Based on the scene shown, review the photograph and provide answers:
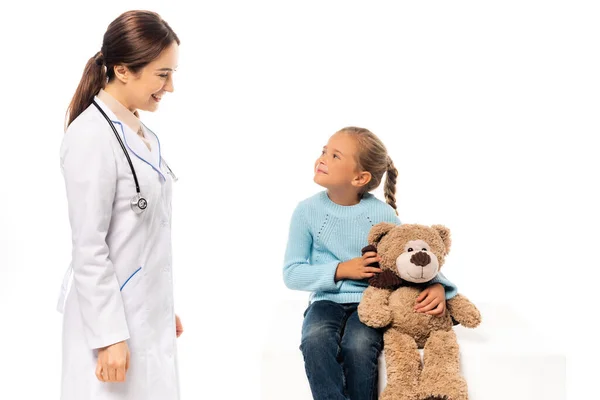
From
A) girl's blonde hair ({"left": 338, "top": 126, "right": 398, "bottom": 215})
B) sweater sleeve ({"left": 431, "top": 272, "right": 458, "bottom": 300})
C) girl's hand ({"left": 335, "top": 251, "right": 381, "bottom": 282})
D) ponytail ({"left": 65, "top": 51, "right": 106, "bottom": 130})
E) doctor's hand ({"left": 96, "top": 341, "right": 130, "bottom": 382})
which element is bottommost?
doctor's hand ({"left": 96, "top": 341, "right": 130, "bottom": 382})

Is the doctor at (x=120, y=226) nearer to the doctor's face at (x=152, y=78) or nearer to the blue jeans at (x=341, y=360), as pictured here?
the doctor's face at (x=152, y=78)

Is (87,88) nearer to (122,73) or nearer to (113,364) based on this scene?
(122,73)

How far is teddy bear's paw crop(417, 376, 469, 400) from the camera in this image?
2.50 m

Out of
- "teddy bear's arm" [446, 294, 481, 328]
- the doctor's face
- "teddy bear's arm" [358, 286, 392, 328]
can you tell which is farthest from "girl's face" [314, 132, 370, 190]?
the doctor's face

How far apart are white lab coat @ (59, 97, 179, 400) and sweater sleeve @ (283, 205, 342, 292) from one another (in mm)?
480

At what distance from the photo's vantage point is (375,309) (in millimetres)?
2623

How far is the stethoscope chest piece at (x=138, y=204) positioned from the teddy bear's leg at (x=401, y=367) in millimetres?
849

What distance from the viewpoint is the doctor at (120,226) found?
220 cm

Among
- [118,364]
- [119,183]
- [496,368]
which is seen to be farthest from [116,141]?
[496,368]

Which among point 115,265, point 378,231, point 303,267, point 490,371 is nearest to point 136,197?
point 115,265

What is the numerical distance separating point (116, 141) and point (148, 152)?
4.9 inches

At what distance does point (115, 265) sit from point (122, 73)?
53 cm

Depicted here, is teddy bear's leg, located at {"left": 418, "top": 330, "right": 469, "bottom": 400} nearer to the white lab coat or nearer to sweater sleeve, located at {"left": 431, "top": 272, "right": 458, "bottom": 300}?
sweater sleeve, located at {"left": 431, "top": 272, "right": 458, "bottom": 300}

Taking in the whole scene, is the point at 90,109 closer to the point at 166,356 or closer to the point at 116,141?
the point at 116,141
